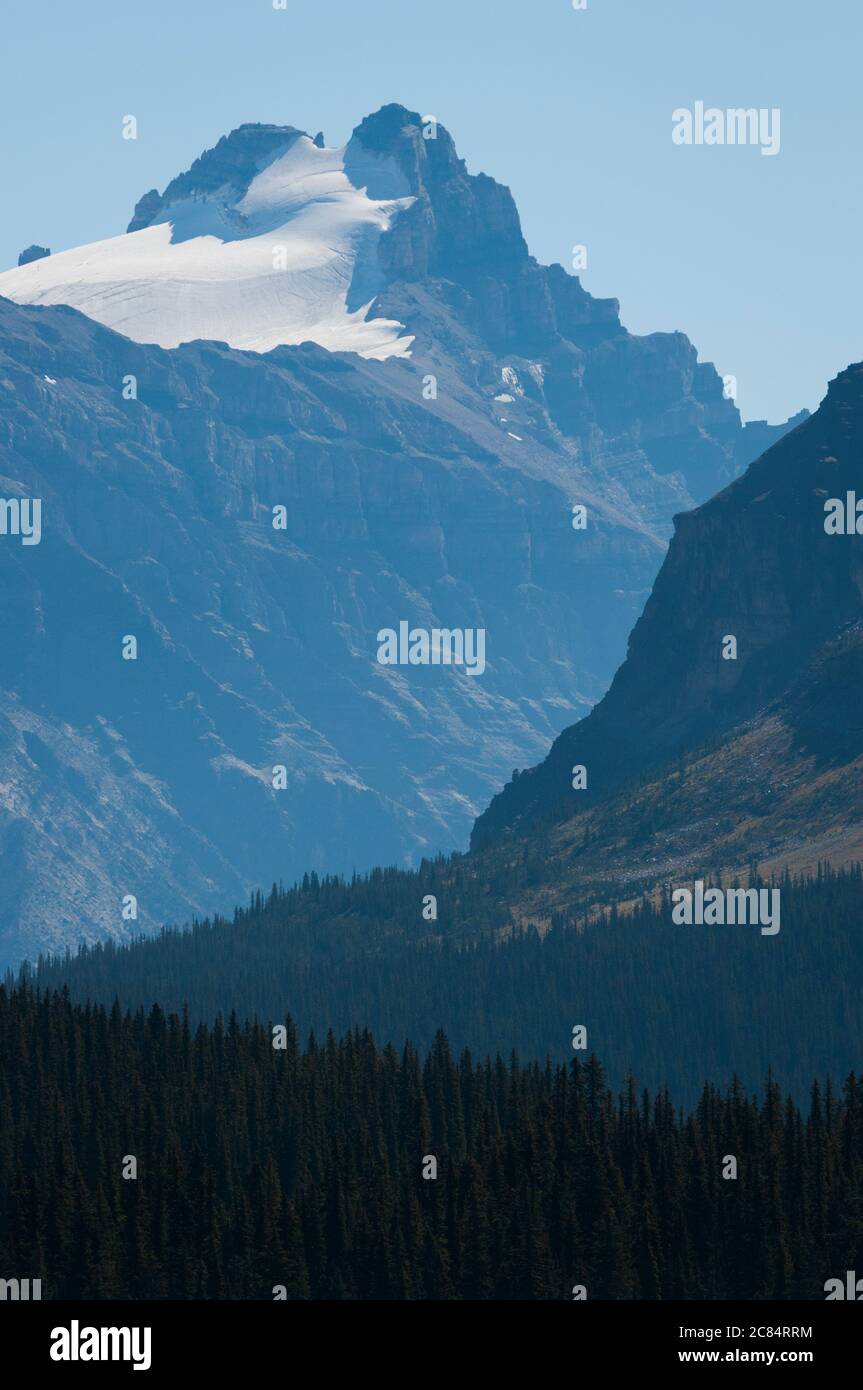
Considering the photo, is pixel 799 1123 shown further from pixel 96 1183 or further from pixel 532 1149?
pixel 96 1183

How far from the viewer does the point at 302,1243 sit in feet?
588

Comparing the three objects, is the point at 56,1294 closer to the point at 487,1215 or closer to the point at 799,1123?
the point at 487,1215

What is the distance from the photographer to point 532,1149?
193 metres
